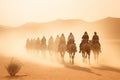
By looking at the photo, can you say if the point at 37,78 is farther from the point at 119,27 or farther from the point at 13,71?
the point at 119,27

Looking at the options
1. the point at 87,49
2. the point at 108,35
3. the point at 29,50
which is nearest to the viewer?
the point at 87,49

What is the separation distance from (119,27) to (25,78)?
165m

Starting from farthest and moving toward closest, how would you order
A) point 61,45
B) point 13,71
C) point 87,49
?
point 61,45 < point 87,49 < point 13,71

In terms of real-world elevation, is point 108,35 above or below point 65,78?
above

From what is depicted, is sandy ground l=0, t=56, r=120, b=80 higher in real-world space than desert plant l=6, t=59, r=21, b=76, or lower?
lower

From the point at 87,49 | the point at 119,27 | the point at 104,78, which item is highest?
the point at 119,27

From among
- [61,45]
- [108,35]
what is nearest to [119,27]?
[108,35]

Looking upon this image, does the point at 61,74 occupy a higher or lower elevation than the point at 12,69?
lower

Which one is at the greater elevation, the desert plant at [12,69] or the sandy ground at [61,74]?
the desert plant at [12,69]

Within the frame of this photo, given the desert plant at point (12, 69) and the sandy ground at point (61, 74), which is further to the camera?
the desert plant at point (12, 69)

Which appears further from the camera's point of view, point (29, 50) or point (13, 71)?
point (29, 50)

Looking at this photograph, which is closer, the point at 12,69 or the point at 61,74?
the point at 12,69

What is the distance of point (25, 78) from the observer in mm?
27266

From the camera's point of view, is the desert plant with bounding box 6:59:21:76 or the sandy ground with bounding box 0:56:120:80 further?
the desert plant with bounding box 6:59:21:76
